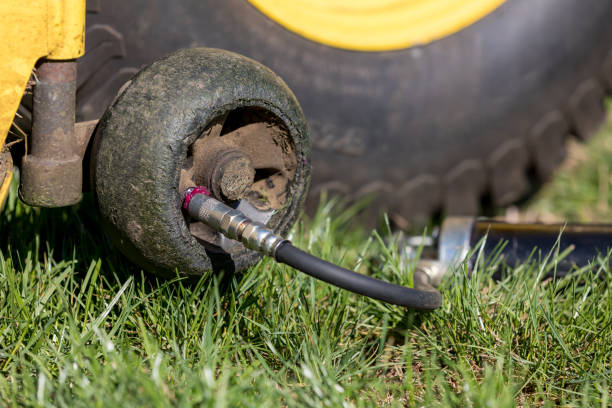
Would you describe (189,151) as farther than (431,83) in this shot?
No

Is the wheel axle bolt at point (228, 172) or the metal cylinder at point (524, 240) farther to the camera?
the metal cylinder at point (524, 240)

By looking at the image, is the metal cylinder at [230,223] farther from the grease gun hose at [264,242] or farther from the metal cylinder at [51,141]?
the metal cylinder at [51,141]

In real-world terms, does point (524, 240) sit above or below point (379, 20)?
below

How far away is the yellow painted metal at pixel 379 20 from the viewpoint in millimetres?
1627

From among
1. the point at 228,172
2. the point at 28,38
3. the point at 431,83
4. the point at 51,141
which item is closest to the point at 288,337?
the point at 228,172

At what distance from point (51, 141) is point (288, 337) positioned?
494 millimetres

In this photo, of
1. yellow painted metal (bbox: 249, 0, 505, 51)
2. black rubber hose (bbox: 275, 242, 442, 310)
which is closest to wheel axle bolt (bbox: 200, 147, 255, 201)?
black rubber hose (bbox: 275, 242, 442, 310)

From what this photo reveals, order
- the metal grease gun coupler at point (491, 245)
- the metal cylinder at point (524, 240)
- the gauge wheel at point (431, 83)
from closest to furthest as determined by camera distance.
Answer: the metal grease gun coupler at point (491, 245) < the metal cylinder at point (524, 240) < the gauge wheel at point (431, 83)

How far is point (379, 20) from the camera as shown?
1761 mm

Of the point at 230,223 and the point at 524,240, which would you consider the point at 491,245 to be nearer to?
the point at 524,240

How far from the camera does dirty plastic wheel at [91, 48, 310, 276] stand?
999 mm

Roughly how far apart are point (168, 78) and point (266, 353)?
495 millimetres

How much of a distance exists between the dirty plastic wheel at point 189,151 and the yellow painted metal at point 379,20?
1.70 feet

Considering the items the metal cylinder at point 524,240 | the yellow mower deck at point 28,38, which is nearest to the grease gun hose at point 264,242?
the yellow mower deck at point 28,38
